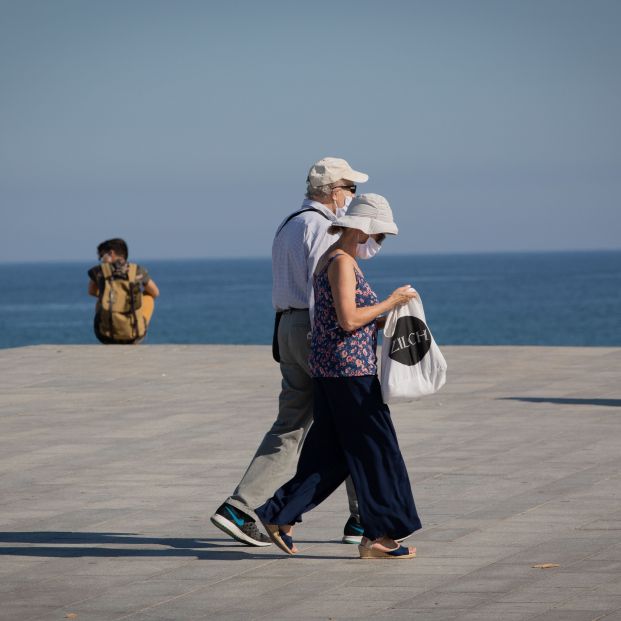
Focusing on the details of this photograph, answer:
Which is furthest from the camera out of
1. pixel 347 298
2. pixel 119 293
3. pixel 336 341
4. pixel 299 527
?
pixel 119 293

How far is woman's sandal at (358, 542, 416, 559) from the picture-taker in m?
7.02

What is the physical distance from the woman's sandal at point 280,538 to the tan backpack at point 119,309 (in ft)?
33.9

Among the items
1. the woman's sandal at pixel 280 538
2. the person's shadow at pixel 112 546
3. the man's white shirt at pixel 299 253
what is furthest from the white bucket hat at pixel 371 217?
the person's shadow at pixel 112 546

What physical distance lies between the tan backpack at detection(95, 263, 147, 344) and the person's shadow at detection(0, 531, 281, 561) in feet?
31.4

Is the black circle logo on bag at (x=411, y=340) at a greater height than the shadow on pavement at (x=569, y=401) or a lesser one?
greater

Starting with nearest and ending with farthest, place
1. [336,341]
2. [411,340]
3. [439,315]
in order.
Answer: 1. [336,341]
2. [411,340]
3. [439,315]

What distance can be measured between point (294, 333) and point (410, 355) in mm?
569

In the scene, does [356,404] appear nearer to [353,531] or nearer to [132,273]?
[353,531]

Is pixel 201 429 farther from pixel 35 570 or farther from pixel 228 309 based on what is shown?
pixel 228 309

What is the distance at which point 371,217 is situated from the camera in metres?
7.00

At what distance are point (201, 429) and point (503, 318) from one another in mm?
99008

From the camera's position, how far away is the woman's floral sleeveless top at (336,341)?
23.1 ft

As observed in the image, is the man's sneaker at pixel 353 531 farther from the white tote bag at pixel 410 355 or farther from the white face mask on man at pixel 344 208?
the white face mask on man at pixel 344 208

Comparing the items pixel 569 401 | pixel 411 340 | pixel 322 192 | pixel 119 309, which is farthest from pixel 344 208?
pixel 119 309
